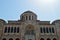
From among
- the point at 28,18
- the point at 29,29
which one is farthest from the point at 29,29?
the point at 28,18

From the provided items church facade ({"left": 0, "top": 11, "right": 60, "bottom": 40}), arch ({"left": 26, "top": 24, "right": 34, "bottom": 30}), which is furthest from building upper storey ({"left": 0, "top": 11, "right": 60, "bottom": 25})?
arch ({"left": 26, "top": 24, "right": 34, "bottom": 30})

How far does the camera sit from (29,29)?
34625 mm

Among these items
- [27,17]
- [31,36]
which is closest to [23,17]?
[27,17]

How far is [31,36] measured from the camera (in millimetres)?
33500

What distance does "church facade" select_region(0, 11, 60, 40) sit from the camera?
33281 millimetres

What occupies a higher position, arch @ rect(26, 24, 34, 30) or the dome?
the dome

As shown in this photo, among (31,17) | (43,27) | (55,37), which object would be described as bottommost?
(55,37)

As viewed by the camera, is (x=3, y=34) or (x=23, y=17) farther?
(x=23, y=17)

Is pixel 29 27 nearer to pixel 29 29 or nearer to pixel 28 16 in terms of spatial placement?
pixel 29 29

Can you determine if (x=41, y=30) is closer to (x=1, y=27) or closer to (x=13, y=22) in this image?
(x=13, y=22)

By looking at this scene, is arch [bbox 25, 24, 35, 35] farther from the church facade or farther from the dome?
the dome

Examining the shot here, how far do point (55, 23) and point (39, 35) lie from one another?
5.12 meters

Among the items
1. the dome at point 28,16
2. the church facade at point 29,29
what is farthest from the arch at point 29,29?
the dome at point 28,16

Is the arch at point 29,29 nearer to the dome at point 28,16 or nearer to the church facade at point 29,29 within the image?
the church facade at point 29,29
